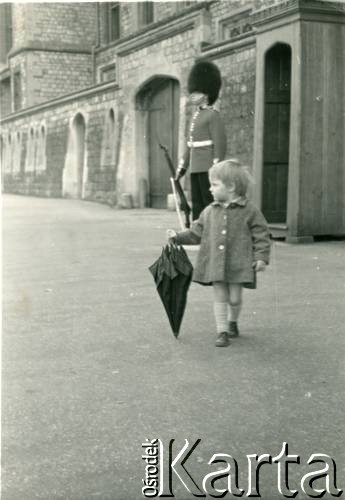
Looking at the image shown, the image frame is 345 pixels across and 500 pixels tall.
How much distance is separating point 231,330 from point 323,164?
207 inches

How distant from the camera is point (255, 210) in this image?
15.4 ft

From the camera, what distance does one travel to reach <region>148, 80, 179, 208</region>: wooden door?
16359 mm

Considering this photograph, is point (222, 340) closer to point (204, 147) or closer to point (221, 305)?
point (221, 305)

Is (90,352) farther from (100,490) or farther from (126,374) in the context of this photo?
(100,490)

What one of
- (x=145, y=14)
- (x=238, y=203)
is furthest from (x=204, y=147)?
(x=145, y=14)

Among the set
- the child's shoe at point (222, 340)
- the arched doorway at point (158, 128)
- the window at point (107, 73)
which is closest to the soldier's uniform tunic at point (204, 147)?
the child's shoe at point (222, 340)

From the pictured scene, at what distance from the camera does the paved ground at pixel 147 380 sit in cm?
285

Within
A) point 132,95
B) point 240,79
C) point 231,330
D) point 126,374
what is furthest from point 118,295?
point 132,95

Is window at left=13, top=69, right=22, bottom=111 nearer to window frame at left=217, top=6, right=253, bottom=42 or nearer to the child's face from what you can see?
window frame at left=217, top=6, right=253, bottom=42

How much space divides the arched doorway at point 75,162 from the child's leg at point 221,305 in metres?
17.6

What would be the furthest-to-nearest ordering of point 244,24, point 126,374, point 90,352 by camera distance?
1. point 244,24
2. point 90,352
3. point 126,374

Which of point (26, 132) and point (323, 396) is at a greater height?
point (26, 132)

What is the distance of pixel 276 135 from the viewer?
10977 mm

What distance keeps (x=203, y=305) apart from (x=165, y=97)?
37.2 ft
